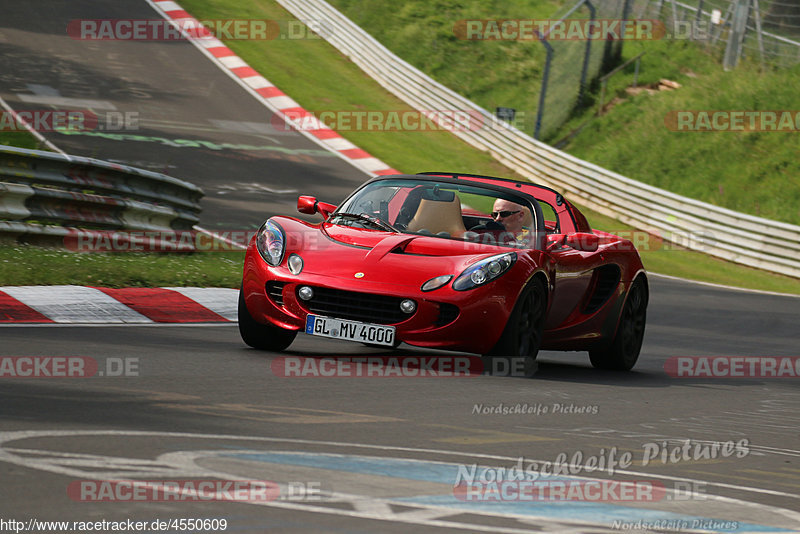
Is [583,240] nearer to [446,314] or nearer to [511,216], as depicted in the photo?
[511,216]

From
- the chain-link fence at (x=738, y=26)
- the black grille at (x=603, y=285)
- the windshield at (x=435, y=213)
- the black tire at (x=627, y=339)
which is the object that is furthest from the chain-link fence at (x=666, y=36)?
the windshield at (x=435, y=213)

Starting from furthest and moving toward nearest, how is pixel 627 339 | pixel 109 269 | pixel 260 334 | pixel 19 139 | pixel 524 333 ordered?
pixel 19 139
pixel 109 269
pixel 627 339
pixel 260 334
pixel 524 333

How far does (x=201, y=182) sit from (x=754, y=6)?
14.5 meters

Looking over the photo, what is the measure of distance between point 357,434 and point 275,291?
9.20ft

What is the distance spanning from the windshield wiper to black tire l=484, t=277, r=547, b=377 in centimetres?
102

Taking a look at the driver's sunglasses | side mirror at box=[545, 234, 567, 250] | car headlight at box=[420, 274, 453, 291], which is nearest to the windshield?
the driver's sunglasses

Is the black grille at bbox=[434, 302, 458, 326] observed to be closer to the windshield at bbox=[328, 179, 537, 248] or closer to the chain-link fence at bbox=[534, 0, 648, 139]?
the windshield at bbox=[328, 179, 537, 248]

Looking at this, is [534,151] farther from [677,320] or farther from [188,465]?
[188,465]

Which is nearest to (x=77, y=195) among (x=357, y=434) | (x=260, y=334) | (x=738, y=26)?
(x=260, y=334)

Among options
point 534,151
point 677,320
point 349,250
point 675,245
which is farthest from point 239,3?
point 349,250

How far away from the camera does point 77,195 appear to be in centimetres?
1156

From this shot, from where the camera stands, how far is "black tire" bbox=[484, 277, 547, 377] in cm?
789

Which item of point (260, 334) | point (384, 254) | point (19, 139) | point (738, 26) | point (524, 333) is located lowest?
point (19, 139)

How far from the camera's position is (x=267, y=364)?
24.7 feet
